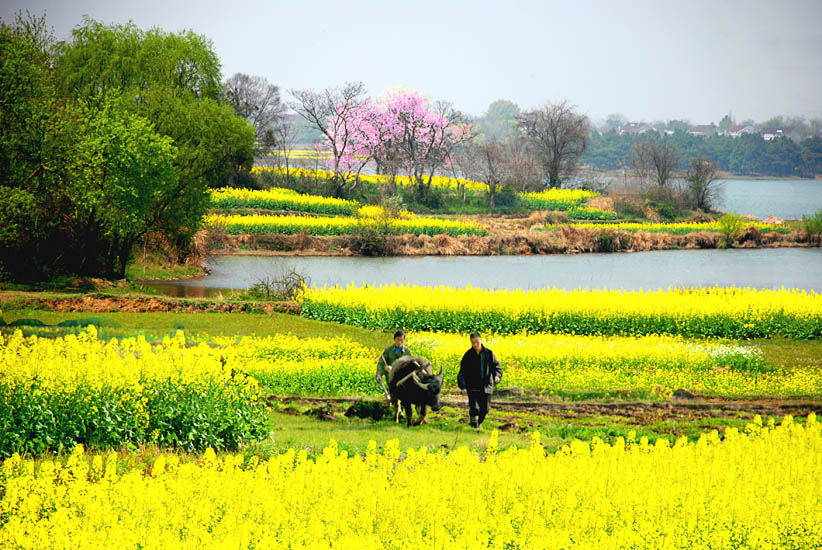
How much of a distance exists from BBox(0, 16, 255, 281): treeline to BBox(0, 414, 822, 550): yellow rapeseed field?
24.2 metres

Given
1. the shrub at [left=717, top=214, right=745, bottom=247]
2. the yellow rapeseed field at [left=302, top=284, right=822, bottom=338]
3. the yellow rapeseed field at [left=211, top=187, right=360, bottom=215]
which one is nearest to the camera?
the yellow rapeseed field at [left=302, top=284, right=822, bottom=338]

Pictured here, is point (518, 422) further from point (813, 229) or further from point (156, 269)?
point (813, 229)

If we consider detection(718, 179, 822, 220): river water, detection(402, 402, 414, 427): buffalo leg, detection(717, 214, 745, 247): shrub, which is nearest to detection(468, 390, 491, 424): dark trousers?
detection(402, 402, 414, 427): buffalo leg

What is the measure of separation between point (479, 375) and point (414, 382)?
116 cm

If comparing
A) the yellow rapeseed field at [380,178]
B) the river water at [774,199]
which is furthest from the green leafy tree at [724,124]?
the yellow rapeseed field at [380,178]

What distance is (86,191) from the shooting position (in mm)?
33531

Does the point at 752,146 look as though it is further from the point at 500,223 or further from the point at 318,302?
the point at 318,302

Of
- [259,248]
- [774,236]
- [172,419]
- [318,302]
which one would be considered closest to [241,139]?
[259,248]

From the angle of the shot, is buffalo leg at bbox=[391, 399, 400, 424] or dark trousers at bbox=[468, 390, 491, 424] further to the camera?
buffalo leg at bbox=[391, 399, 400, 424]

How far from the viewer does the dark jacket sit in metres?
15.3

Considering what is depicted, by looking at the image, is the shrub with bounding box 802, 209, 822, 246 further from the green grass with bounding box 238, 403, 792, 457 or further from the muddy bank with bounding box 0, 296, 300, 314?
the green grass with bounding box 238, 403, 792, 457

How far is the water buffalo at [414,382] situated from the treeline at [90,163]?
66.5 ft

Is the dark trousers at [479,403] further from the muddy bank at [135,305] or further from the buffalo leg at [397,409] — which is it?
the muddy bank at [135,305]

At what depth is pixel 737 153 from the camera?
5728 inches
